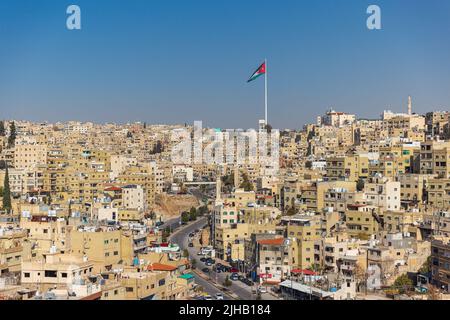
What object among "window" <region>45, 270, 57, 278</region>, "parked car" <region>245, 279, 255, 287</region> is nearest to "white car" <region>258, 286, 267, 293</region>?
"parked car" <region>245, 279, 255, 287</region>

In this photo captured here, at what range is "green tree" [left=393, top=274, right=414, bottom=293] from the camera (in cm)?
755

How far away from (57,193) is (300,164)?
6938 millimetres

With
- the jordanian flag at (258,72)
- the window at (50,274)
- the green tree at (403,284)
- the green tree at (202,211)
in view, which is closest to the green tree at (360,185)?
the jordanian flag at (258,72)

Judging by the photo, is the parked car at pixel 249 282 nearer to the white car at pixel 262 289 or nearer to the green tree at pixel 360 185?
the white car at pixel 262 289

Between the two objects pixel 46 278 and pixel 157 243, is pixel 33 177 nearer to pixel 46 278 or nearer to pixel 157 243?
pixel 157 243

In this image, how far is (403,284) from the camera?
773 cm

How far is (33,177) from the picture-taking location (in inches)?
661

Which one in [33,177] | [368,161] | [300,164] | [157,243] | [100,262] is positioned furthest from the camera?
[300,164]

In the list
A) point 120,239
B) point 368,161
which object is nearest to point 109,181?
point 368,161

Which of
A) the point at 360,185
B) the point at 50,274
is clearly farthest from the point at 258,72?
the point at 50,274

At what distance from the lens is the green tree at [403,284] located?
7555 millimetres

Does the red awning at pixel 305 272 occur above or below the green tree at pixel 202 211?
below

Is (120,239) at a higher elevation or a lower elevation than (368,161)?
lower

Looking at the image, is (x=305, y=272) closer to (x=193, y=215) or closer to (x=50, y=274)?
(x=50, y=274)
